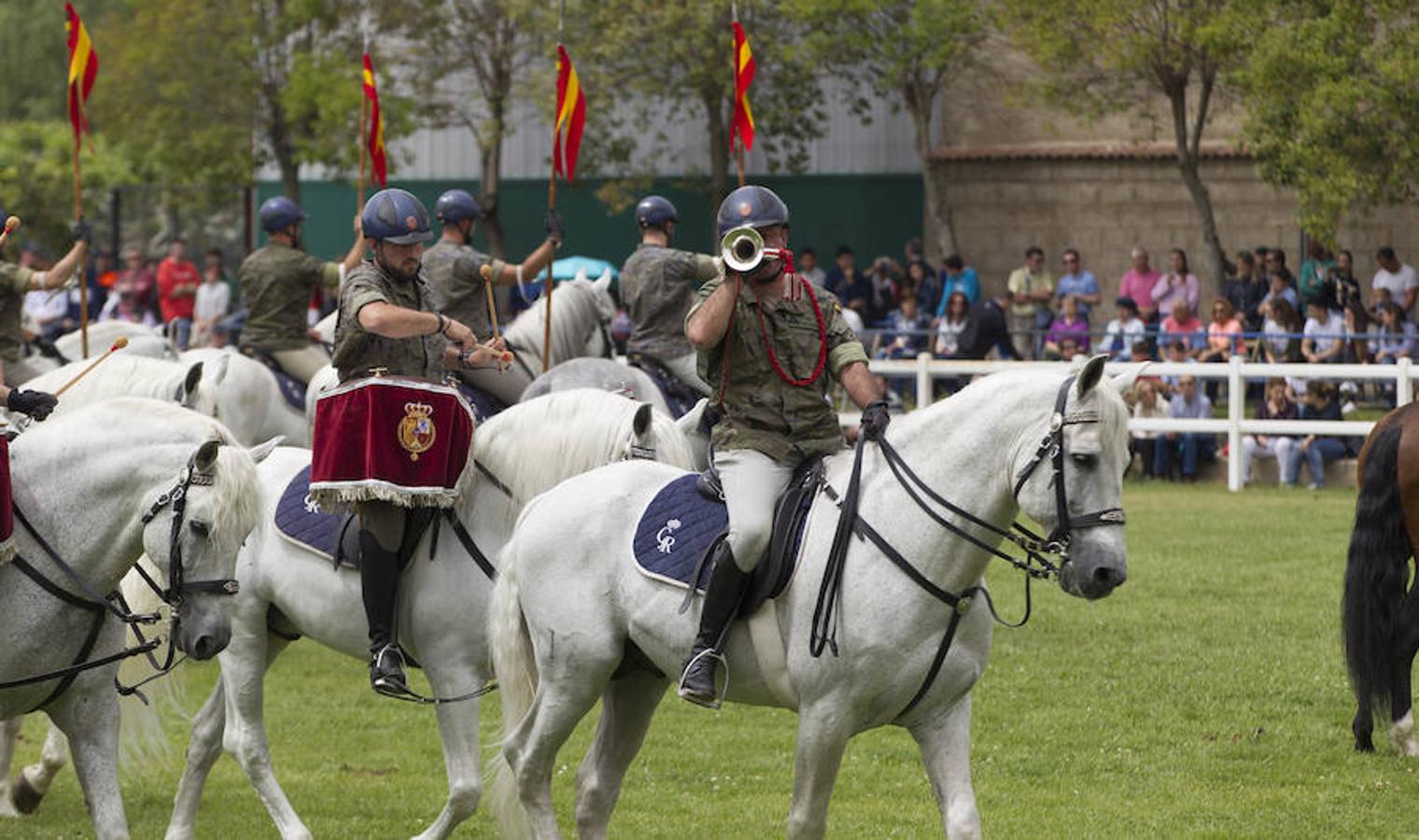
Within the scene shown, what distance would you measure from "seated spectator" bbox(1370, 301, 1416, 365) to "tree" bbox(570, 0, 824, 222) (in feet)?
33.9

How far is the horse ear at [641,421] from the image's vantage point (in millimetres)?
8570

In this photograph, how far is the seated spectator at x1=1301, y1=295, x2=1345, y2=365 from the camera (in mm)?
21219

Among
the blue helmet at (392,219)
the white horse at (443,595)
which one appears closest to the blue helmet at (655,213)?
the white horse at (443,595)

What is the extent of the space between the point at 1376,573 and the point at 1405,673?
1.62 ft

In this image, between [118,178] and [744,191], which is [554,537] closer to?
[744,191]

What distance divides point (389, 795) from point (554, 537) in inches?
102

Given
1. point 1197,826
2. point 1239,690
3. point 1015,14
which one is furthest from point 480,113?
point 1197,826

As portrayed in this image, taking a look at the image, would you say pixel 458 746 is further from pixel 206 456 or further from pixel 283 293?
pixel 283 293

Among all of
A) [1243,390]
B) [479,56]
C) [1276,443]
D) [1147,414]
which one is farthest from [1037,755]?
[479,56]

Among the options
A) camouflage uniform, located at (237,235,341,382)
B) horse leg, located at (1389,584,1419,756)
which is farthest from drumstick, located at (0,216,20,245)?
horse leg, located at (1389,584,1419,756)

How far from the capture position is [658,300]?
12.6 m

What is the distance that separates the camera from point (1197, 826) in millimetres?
8797

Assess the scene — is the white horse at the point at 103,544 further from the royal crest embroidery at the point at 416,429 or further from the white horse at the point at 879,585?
the white horse at the point at 879,585

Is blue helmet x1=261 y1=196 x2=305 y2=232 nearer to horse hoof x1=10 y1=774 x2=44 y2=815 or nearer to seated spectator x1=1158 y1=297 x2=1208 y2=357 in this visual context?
horse hoof x1=10 y1=774 x2=44 y2=815
